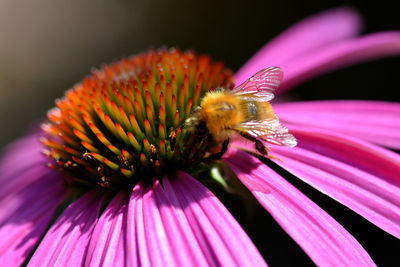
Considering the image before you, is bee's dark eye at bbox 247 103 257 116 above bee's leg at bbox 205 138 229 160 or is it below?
above

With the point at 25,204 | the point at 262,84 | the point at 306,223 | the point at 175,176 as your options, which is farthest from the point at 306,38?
the point at 25,204

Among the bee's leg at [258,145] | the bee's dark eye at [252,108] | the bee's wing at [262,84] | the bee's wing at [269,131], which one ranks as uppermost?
the bee's wing at [262,84]

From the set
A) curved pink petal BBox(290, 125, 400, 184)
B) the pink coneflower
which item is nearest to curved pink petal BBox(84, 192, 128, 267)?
the pink coneflower

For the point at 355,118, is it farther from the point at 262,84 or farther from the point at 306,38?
the point at 306,38

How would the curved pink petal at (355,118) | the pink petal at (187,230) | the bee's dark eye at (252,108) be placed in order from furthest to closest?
the curved pink petal at (355,118) → the bee's dark eye at (252,108) → the pink petal at (187,230)

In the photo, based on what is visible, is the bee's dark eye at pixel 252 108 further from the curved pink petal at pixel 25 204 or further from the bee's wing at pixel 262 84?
the curved pink petal at pixel 25 204

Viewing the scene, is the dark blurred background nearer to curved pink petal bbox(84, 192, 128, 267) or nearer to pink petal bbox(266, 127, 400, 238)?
pink petal bbox(266, 127, 400, 238)

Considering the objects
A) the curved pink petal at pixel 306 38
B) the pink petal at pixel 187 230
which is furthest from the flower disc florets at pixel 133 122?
the curved pink petal at pixel 306 38
